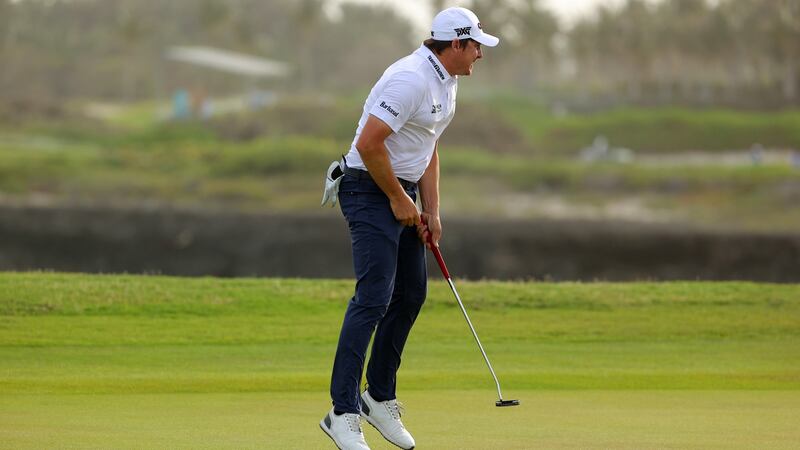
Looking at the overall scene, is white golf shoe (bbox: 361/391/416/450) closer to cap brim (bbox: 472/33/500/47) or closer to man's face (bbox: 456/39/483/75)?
man's face (bbox: 456/39/483/75)

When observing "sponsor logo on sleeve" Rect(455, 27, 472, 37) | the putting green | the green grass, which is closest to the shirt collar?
"sponsor logo on sleeve" Rect(455, 27, 472, 37)

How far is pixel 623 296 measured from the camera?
1542 centimetres

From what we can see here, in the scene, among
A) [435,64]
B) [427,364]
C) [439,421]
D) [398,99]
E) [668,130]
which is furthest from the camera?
[668,130]

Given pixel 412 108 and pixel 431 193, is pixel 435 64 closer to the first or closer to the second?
pixel 412 108

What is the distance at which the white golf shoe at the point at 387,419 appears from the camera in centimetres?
663

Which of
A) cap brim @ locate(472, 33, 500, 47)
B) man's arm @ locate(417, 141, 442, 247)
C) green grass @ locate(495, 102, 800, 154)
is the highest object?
green grass @ locate(495, 102, 800, 154)

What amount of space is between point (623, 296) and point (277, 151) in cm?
6188

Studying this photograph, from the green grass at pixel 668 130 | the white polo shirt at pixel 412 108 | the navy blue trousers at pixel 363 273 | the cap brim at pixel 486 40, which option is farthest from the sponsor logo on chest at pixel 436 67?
the green grass at pixel 668 130

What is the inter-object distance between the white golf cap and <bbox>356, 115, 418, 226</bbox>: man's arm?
0.61 m

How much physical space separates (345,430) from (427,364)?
153 inches

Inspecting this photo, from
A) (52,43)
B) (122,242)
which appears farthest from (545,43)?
(122,242)

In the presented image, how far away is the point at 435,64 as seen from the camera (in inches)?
263

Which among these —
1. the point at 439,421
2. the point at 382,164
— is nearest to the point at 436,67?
the point at 382,164

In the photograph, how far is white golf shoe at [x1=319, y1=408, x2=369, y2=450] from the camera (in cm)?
648
